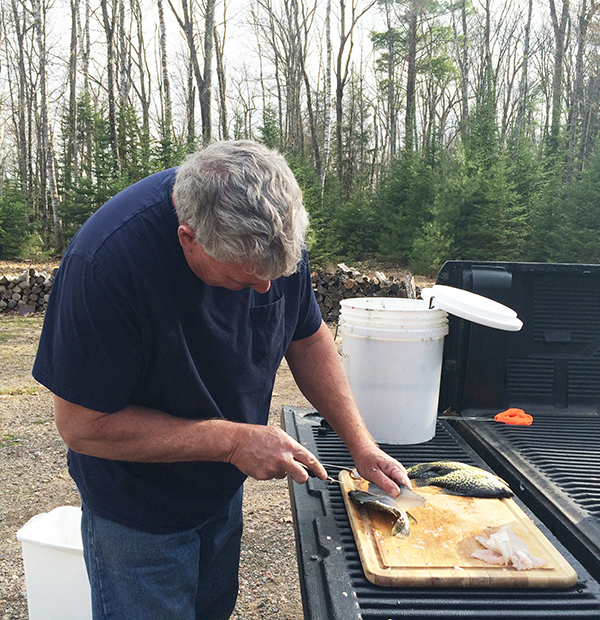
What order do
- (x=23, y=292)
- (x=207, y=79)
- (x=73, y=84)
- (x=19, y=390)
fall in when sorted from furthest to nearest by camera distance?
1. (x=207, y=79)
2. (x=73, y=84)
3. (x=23, y=292)
4. (x=19, y=390)

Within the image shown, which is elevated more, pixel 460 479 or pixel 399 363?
pixel 399 363

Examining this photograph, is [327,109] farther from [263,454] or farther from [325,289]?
[263,454]

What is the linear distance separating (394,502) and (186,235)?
99cm

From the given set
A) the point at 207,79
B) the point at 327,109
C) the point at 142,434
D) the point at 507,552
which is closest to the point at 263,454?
the point at 142,434

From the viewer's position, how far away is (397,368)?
2.26 metres

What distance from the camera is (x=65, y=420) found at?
1329 millimetres

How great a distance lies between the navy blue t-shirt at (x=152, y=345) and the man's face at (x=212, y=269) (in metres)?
0.04

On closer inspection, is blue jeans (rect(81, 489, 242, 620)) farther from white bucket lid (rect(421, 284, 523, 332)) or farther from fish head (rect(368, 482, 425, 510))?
white bucket lid (rect(421, 284, 523, 332))

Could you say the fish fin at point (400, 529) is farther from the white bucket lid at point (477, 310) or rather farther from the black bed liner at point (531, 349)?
the black bed liner at point (531, 349)

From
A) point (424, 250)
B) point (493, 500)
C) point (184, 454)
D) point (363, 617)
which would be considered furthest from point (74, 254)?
point (424, 250)

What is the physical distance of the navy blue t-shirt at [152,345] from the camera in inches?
49.6

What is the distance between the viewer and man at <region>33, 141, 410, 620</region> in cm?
123

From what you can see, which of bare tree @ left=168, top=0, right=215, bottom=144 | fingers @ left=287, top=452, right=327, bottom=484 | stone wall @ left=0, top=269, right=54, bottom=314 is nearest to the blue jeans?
fingers @ left=287, top=452, right=327, bottom=484

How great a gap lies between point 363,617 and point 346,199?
55.5 ft
